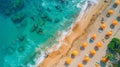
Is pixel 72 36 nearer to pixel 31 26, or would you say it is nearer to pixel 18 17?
pixel 31 26

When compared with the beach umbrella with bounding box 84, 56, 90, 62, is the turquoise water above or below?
above

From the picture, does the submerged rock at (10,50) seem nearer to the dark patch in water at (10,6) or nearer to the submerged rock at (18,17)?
the submerged rock at (18,17)

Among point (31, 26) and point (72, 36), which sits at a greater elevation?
point (31, 26)

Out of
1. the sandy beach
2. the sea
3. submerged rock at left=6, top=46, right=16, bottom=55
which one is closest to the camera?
the sandy beach

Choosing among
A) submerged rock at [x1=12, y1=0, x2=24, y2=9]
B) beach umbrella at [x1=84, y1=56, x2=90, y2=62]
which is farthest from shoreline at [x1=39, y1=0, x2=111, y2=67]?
submerged rock at [x1=12, y1=0, x2=24, y2=9]

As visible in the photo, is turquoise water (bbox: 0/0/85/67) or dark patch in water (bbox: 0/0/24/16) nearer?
turquoise water (bbox: 0/0/85/67)

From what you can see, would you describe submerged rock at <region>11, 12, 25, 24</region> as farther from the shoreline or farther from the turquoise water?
the shoreline

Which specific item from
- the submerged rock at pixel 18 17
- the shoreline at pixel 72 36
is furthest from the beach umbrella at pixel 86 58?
the submerged rock at pixel 18 17

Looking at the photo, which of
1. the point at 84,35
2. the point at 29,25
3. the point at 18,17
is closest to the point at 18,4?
the point at 18,17
